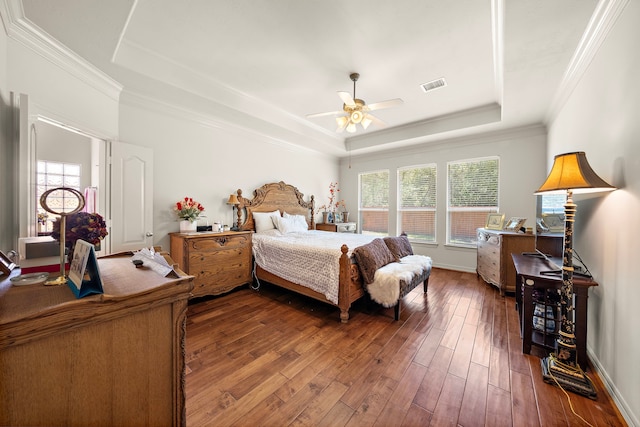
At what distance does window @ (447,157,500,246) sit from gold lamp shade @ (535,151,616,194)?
299 centimetres

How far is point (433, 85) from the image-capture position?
10.7 ft

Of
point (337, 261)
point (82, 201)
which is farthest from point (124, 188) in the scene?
point (337, 261)

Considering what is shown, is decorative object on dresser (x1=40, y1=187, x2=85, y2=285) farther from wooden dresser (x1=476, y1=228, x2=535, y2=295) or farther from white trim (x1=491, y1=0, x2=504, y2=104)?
wooden dresser (x1=476, y1=228, x2=535, y2=295)

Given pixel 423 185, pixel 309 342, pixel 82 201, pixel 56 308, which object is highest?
pixel 423 185

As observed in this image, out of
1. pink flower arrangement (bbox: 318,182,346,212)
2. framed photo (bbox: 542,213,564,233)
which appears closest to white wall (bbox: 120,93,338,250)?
pink flower arrangement (bbox: 318,182,346,212)

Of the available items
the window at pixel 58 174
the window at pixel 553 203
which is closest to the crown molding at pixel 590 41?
the window at pixel 553 203

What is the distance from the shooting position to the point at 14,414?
67 cm

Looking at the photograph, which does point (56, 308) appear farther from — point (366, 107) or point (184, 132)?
point (184, 132)

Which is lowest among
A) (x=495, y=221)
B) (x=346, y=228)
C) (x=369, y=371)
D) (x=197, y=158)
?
(x=369, y=371)

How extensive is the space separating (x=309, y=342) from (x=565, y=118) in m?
3.84

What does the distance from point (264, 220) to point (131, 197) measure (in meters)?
1.93

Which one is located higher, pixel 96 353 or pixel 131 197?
pixel 131 197

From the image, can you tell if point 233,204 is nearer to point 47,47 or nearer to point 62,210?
point 47,47

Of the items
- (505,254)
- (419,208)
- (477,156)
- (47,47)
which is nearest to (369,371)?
(505,254)
